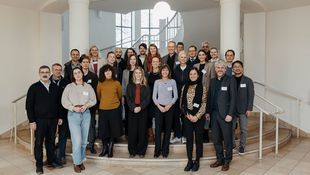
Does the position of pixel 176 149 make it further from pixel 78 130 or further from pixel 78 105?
pixel 78 105

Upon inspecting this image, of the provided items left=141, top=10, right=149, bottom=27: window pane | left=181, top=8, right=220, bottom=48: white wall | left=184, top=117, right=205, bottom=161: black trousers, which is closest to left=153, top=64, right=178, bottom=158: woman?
left=184, top=117, right=205, bottom=161: black trousers

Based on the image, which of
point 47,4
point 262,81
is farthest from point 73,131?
point 262,81

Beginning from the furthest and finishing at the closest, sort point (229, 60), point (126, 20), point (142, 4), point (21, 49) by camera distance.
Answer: point (126, 20) < point (142, 4) < point (21, 49) < point (229, 60)

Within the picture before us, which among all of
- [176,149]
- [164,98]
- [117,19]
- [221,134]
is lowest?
[176,149]

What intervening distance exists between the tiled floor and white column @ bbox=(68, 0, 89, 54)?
7.13ft

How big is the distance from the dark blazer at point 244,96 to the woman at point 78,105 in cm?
217

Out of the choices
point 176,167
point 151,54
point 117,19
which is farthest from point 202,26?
point 117,19

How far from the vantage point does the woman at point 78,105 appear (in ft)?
13.1

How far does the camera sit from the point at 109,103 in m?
4.26

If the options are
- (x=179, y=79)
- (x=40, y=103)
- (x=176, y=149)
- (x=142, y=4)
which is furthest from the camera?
(x=142, y=4)

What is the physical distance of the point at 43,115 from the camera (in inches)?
157

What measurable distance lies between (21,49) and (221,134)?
4.77 m

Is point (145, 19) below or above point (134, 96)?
above

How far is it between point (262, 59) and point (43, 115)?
17.4 ft
